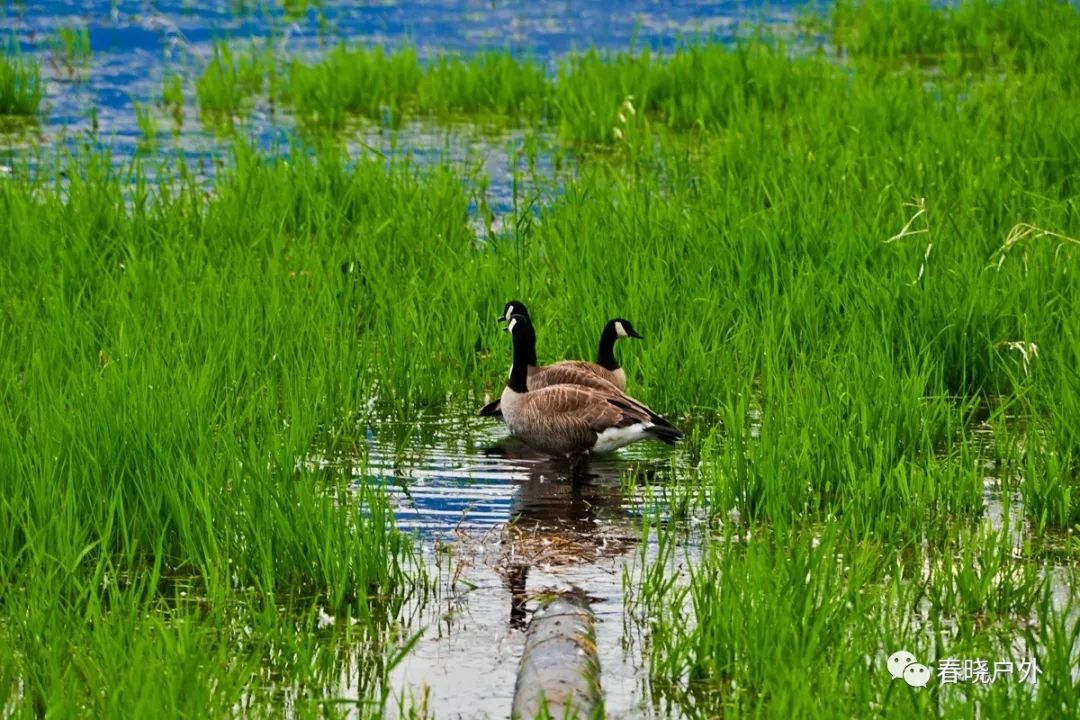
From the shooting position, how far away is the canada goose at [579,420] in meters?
8.06

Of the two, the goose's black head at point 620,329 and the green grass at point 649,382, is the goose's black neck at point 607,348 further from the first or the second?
the green grass at point 649,382

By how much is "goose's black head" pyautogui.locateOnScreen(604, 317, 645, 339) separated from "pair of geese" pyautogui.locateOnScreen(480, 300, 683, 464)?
22 cm

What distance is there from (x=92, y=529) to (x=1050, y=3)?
570 inches

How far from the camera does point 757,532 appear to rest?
23.1ft

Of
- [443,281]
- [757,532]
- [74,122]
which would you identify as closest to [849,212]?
[443,281]

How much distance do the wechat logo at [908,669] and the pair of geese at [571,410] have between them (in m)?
2.68

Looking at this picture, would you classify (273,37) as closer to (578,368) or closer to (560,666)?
(578,368)

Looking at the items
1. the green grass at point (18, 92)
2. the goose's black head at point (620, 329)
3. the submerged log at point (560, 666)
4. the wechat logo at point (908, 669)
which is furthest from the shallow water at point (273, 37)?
the wechat logo at point (908, 669)

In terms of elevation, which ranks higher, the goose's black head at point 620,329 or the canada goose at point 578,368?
the goose's black head at point 620,329

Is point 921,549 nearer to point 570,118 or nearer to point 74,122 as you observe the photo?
point 570,118

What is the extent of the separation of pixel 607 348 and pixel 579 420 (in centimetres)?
84

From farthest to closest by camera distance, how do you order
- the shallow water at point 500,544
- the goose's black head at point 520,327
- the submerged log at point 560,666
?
the goose's black head at point 520,327, the shallow water at point 500,544, the submerged log at point 560,666

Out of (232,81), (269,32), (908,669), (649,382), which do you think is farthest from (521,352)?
(269,32)

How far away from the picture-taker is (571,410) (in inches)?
319
